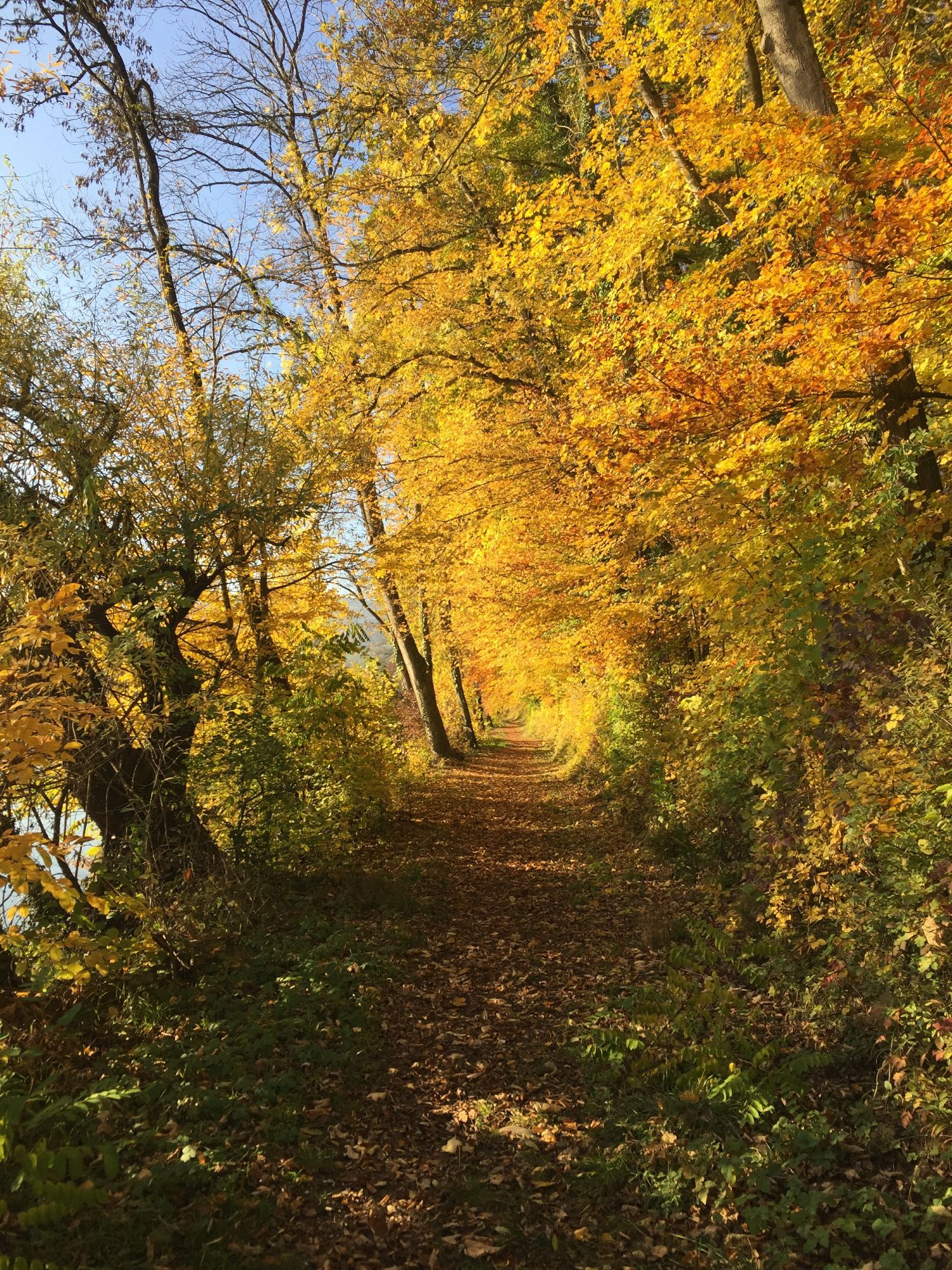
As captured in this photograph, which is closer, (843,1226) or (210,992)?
(843,1226)

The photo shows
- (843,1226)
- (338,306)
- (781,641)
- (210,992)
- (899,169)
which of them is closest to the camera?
(843,1226)

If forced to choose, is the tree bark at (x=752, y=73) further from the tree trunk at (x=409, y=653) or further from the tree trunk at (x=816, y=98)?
the tree trunk at (x=409, y=653)

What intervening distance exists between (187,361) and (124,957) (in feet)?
25.2

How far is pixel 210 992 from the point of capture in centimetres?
500

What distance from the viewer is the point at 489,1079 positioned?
4359 millimetres

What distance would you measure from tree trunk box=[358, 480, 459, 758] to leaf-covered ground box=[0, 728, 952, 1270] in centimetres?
849

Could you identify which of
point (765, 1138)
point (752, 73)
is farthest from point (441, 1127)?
point (752, 73)

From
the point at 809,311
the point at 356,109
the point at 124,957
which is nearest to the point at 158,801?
the point at 124,957

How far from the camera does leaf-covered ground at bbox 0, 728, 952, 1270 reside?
2.98m

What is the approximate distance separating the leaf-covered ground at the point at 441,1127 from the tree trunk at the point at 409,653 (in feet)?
27.9

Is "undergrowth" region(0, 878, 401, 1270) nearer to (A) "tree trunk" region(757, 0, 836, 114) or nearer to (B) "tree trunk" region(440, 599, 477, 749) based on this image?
(A) "tree trunk" region(757, 0, 836, 114)

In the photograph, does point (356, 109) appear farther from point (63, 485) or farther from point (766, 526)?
point (766, 526)

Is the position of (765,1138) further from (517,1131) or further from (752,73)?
(752,73)

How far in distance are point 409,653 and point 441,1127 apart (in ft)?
41.3
